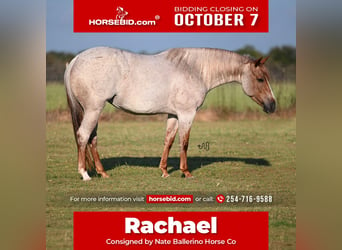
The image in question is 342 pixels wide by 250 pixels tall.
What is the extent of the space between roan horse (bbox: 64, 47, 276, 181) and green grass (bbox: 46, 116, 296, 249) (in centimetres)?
62

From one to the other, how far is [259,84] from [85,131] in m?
3.42

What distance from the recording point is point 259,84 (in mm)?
9312

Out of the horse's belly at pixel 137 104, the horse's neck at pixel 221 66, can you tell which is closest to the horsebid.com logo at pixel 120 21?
the horse's belly at pixel 137 104

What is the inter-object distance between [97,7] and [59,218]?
3034mm

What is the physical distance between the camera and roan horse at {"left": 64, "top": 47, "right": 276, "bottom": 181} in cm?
858

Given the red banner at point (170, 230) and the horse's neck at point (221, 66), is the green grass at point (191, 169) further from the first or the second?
the horse's neck at point (221, 66)

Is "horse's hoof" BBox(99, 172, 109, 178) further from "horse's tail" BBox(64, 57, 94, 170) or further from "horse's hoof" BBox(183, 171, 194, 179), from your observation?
"horse's hoof" BBox(183, 171, 194, 179)

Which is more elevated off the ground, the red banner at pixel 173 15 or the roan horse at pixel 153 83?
the red banner at pixel 173 15

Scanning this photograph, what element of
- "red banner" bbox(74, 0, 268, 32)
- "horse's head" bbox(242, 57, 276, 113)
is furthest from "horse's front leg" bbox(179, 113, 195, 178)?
"red banner" bbox(74, 0, 268, 32)

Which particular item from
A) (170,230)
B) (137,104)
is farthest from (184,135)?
(170,230)

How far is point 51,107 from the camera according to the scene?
40.8 feet

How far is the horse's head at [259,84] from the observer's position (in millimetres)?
9227
